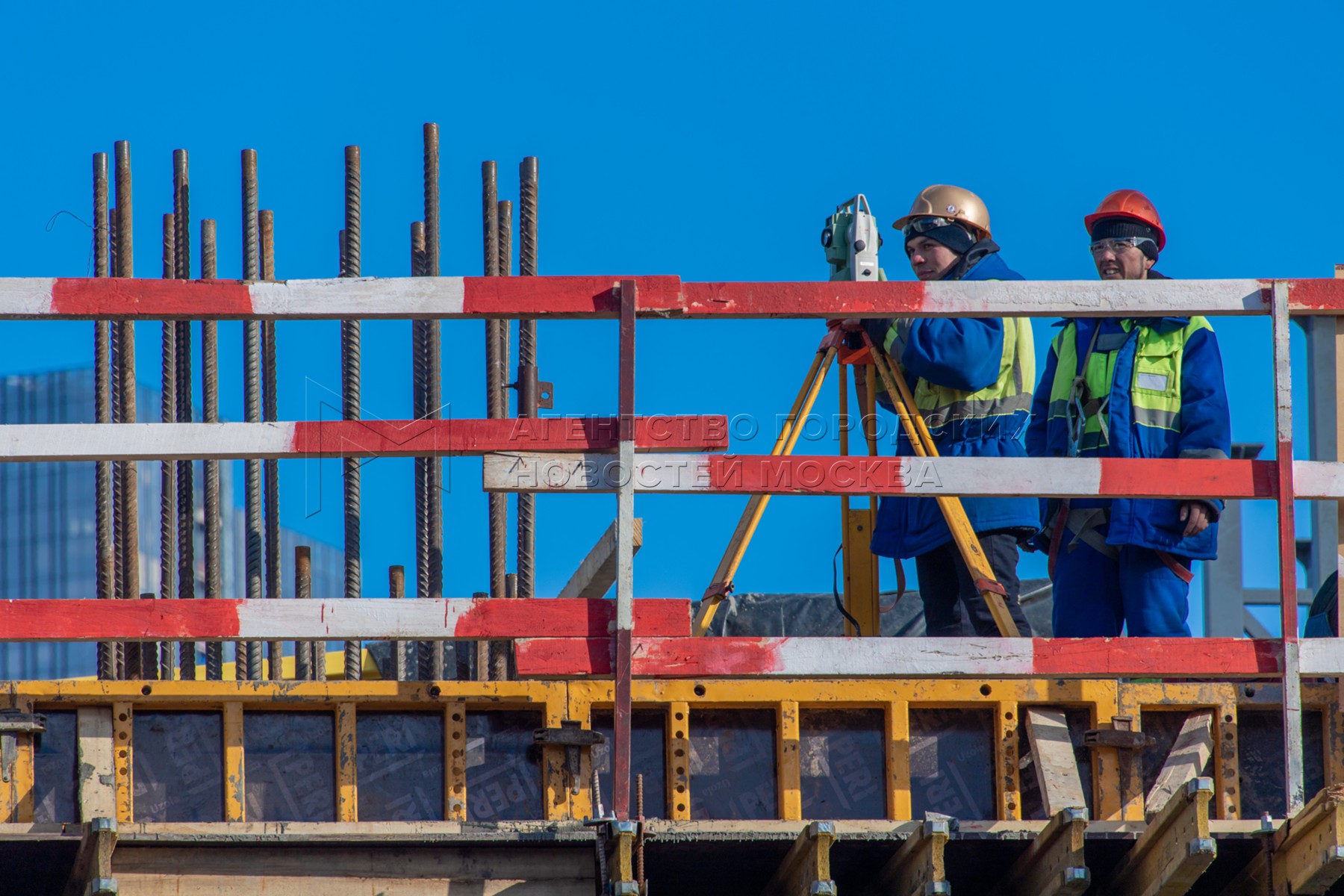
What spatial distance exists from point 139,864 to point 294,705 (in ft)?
2.52

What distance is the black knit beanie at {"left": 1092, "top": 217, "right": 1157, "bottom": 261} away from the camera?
7.90 meters

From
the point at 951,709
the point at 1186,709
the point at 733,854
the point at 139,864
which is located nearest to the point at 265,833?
the point at 139,864

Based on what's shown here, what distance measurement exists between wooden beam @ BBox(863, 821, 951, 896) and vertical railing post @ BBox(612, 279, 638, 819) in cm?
83

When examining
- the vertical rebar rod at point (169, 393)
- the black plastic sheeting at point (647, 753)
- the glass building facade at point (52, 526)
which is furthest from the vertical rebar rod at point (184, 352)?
the glass building facade at point (52, 526)

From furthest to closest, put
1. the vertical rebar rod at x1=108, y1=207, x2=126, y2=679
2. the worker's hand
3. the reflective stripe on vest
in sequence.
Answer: the vertical rebar rod at x1=108, y1=207, x2=126, y2=679 < the reflective stripe on vest < the worker's hand

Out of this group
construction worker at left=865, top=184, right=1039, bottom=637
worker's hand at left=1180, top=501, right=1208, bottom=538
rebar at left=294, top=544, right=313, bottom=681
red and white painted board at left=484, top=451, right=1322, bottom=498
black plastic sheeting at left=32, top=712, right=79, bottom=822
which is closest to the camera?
red and white painted board at left=484, top=451, right=1322, bottom=498

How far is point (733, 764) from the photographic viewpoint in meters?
6.24

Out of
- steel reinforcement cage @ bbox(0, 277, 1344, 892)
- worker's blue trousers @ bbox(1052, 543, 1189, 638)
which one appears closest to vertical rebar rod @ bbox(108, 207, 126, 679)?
steel reinforcement cage @ bbox(0, 277, 1344, 892)

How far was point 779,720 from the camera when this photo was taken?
620 centimetres

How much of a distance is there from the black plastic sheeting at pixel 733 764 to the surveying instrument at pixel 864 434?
352 millimetres

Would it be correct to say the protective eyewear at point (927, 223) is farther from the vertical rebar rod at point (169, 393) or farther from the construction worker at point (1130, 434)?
the vertical rebar rod at point (169, 393)

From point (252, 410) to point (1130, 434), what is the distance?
197 inches

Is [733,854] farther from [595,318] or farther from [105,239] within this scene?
[105,239]

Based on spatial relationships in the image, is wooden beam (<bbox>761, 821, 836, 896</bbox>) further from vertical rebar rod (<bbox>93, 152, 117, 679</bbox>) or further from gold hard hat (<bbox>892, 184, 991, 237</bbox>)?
vertical rebar rod (<bbox>93, 152, 117, 679</bbox>)
